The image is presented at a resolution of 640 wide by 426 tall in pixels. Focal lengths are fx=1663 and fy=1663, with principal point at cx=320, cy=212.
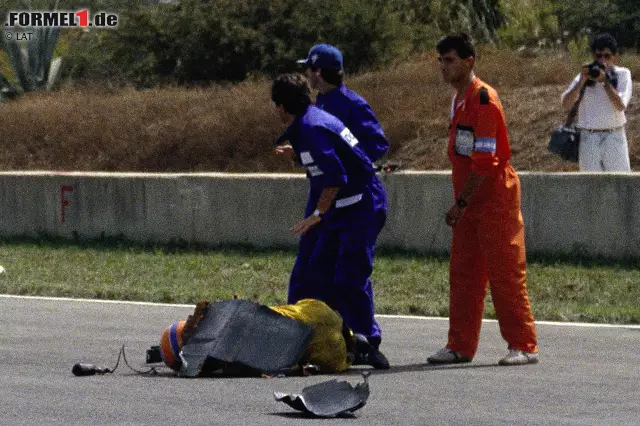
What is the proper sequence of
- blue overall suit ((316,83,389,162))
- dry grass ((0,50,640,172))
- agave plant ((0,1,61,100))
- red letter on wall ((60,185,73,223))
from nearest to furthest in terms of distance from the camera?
1. blue overall suit ((316,83,389,162))
2. red letter on wall ((60,185,73,223))
3. dry grass ((0,50,640,172))
4. agave plant ((0,1,61,100))

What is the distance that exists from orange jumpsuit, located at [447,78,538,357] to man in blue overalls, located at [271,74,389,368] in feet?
1.71

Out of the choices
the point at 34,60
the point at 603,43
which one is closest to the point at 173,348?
the point at 603,43

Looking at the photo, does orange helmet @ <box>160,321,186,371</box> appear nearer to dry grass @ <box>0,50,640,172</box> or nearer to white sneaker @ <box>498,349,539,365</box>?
white sneaker @ <box>498,349,539,365</box>

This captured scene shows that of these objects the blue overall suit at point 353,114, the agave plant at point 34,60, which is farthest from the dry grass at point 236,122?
the blue overall suit at point 353,114

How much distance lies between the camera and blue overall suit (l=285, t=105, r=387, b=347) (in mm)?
9406

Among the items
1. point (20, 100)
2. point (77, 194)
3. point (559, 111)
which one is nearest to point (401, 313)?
point (77, 194)

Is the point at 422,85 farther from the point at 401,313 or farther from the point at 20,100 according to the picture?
the point at 401,313

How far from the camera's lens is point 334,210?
9570mm

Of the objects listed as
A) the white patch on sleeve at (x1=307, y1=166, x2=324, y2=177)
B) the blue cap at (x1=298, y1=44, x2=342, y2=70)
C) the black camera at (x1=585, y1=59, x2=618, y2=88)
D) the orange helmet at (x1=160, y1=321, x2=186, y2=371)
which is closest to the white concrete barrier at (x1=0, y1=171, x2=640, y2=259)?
the black camera at (x1=585, y1=59, x2=618, y2=88)

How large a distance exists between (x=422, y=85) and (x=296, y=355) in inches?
657

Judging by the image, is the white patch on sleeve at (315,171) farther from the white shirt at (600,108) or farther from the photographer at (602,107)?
the white shirt at (600,108)

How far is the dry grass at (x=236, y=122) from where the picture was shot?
22.6m

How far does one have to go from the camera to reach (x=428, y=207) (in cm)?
1603

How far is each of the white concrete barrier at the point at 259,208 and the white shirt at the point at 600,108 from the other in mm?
485
